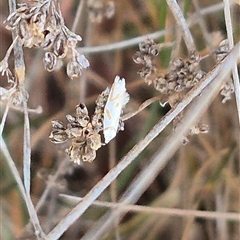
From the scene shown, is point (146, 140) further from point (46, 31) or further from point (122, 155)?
point (122, 155)

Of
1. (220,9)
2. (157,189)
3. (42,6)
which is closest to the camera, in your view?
(42,6)

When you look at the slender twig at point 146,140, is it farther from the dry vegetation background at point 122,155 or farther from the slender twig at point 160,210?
the dry vegetation background at point 122,155

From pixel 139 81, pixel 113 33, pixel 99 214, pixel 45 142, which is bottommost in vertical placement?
pixel 99 214

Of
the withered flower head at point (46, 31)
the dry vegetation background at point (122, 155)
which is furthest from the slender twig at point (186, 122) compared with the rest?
the dry vegetation background at point (122, 155)

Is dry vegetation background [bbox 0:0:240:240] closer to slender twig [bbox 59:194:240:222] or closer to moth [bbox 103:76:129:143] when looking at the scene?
slender twig [bbox 59:194:240:222]

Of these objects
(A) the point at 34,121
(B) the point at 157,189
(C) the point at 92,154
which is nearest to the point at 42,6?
(C) the point at 92,154

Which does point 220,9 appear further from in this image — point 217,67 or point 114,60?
point 217,67

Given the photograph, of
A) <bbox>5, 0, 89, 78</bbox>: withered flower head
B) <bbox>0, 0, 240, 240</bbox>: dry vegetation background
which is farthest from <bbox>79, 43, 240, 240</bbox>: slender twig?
<bbox>0, 0, 240, 240</bbox>: dry vegetation background
